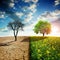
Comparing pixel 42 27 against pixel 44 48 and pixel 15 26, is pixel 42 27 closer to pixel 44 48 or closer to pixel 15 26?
pixel 44 48

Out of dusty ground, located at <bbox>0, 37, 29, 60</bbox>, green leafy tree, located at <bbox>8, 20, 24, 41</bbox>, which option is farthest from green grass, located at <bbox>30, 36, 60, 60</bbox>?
green leafy tree, located at <bbox>8, 20, 24, 41</bbox>

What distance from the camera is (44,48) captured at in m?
2.82

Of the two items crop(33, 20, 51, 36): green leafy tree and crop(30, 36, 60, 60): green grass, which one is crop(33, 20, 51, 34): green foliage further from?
crop(30, 36, 60, 60): green grass

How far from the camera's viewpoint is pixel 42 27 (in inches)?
114

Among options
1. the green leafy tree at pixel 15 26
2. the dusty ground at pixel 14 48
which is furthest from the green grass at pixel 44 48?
the green leafy tree at pixel 15 26

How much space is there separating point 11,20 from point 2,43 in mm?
415

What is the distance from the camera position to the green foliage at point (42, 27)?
288cm

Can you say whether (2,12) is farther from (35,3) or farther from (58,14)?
(58,14)

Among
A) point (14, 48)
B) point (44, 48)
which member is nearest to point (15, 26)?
point (14, 48)

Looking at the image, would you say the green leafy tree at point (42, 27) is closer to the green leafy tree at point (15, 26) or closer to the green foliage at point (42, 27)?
the green foliage at point (42, 27)

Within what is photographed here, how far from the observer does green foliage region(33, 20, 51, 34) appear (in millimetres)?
2875

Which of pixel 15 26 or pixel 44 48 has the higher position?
pixel 15 26

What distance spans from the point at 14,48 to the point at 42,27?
0.59 meters

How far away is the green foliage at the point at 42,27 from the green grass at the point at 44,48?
0.12 meters
